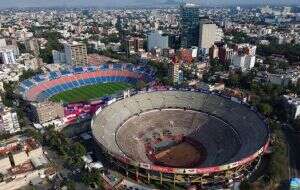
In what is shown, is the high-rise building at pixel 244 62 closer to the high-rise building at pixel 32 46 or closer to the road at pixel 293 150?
the road at pixel 293 150

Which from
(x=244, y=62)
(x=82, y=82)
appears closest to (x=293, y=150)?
(x=244, y=62)

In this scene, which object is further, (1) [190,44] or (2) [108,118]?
(1) [190,44]

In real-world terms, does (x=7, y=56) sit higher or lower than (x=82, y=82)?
higher

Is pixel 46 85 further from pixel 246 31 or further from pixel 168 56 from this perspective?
pixel 246 31

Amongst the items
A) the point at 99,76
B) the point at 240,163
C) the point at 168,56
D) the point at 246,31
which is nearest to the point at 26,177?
the point at 240,163

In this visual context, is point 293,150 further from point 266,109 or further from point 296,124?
point 266,109

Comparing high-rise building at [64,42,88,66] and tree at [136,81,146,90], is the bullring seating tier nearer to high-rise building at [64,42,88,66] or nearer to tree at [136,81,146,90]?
tree at [136,81,146,90]
